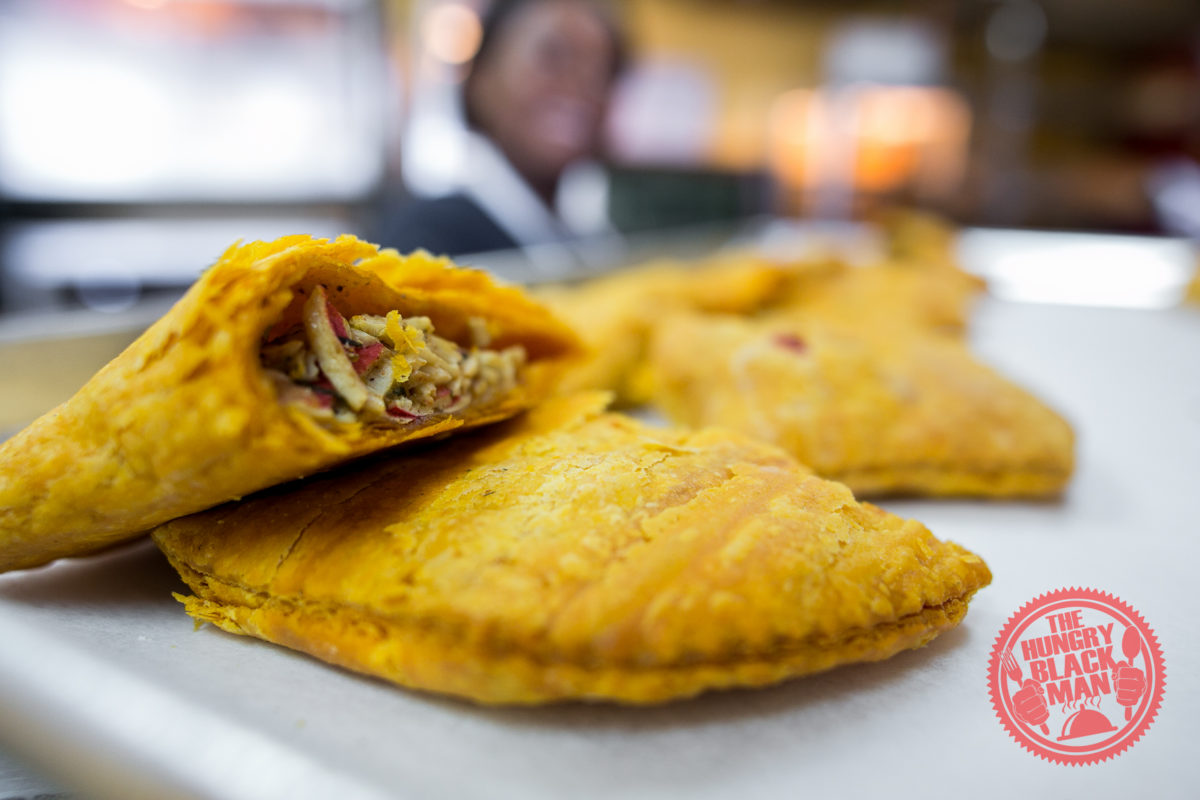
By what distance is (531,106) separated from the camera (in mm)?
6035

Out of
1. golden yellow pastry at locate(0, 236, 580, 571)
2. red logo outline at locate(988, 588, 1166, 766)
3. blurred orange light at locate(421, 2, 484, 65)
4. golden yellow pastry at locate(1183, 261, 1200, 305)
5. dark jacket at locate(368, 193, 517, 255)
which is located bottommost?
golden yellow pastry at locate(1183, 261, 1200, 305)

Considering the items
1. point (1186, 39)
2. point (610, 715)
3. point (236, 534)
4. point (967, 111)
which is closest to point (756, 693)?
point (610, 715)

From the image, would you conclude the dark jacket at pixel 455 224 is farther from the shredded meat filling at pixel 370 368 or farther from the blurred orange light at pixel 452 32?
the blurred orange light at pixel 452 32

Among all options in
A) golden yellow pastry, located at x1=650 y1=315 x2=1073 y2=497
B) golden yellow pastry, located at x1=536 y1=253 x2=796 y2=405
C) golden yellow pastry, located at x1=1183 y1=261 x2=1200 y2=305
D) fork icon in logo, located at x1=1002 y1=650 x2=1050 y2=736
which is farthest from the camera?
golden yellow pastry, located at x1=1183 y1=261 x2=1200 y2=305

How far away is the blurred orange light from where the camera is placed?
5.66 meters

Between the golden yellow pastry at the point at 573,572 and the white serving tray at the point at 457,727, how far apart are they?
4cm

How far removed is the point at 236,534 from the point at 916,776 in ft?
2.34

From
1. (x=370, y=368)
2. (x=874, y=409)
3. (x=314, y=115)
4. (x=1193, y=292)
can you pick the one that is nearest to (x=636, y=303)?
(x=874, y=409)

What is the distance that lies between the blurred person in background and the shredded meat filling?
153 inches

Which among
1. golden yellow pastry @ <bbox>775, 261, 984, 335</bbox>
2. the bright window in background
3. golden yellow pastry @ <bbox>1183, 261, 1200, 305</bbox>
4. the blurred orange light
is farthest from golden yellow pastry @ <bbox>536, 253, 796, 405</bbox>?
the blurred orange light

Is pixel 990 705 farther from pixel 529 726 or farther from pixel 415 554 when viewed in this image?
pixel 415 554

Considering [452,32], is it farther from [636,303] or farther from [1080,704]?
[1080,704]

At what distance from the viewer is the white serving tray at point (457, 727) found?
66 cm

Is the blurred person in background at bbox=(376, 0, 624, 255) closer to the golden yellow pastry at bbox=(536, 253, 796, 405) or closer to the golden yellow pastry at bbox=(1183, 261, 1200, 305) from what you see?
the golden yellow pastry at bbox=(536, 253, 796, 405)
